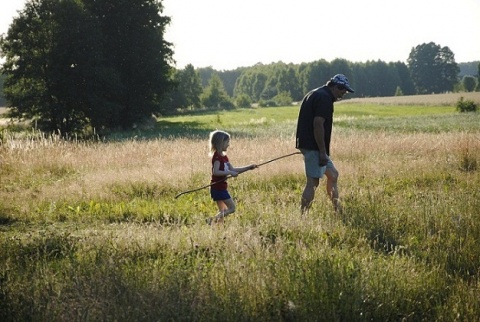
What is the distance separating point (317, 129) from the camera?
635 cm

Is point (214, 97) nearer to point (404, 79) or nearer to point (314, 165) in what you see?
point (404, 79)

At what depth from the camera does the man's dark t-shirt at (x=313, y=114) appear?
634 cm

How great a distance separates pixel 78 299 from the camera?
363 cm

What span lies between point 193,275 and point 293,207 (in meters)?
3.22

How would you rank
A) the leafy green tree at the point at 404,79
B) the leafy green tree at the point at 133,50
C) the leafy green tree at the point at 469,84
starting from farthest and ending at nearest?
the leafy green tree at the point at 404,79
the leafy green tree at the point at 469,84
the leafy green tree at the point at 133,50

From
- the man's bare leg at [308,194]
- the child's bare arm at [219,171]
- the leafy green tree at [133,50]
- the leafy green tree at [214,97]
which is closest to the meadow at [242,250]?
the man's bare leg at [308,194]

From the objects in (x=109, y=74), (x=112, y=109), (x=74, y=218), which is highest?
(x=109, y=74)

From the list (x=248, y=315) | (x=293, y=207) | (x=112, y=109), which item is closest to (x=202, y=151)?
(x=293, y=207)

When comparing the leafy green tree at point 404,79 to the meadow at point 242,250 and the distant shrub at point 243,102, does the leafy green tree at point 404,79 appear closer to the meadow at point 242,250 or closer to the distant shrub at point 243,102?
the distant shrub at point 243,102

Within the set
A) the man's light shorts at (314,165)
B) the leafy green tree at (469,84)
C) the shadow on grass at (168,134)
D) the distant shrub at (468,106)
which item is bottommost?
the shadow on grass at (168,134)

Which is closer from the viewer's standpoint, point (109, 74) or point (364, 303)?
point (364, 303)

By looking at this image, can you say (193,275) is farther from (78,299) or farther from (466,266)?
(466,266)

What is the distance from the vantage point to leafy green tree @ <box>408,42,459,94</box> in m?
134

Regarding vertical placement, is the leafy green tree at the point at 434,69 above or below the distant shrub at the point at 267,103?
above
